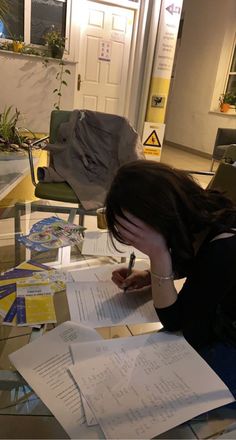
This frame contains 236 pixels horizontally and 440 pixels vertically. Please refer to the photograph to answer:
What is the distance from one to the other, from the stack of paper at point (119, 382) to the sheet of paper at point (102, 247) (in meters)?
0.43

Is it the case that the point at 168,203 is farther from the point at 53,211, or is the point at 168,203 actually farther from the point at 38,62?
the point at 38,62

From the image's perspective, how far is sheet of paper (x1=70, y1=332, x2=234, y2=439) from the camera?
0.54 m

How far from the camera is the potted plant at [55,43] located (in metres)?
4.06

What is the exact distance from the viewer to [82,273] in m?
0.99

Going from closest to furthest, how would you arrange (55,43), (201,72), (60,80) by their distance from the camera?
(55,43) → (60,80) → (201,72)

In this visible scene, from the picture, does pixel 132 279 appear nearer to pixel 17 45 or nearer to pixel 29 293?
pixel 29 293

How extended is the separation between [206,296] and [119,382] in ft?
0.77

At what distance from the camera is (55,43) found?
406 centimetres

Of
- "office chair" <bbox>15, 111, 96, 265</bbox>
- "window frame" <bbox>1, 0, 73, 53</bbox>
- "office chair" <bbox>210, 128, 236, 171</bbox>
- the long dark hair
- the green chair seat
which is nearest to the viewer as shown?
the long dark hair

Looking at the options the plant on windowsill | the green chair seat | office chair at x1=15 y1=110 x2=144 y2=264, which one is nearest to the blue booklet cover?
the green chair seat

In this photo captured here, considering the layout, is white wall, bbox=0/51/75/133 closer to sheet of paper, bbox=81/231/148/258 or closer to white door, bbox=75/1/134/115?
white door, bbox=75/1/134/115

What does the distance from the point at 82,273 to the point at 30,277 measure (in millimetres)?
145

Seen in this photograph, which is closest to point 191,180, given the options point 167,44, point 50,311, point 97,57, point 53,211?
point 50,311

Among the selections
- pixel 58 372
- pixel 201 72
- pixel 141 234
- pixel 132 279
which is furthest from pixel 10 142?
pixel 201 72
